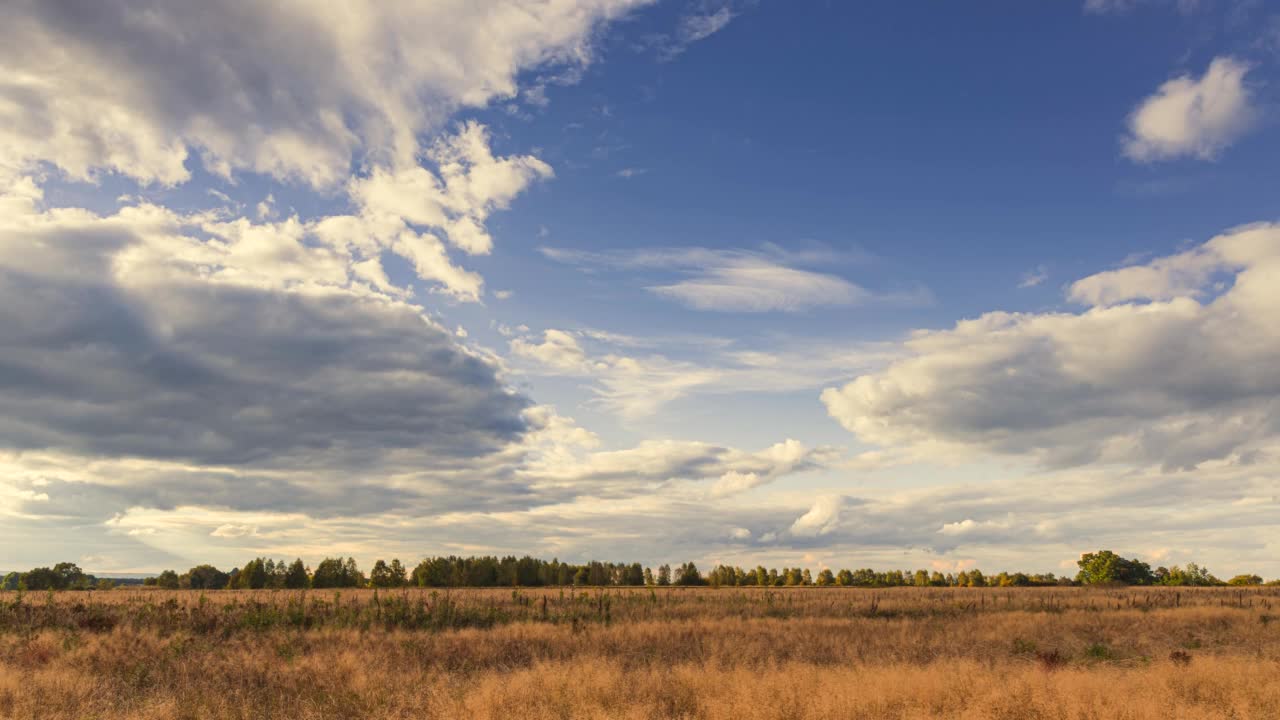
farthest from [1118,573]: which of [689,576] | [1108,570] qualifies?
[689,576]

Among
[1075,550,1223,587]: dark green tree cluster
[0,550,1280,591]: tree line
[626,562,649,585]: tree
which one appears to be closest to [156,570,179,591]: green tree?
[0,550,1280,591]: tree line

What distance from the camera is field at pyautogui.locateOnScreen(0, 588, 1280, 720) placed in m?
15.2

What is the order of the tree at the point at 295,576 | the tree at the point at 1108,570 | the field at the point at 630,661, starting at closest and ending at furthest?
the field at the point at 630,661 < the tree at the point at 295,576 < the tree at the point at 1108,570

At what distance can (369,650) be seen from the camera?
86.0 ft

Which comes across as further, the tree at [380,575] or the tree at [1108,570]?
the tree at [1108,570]

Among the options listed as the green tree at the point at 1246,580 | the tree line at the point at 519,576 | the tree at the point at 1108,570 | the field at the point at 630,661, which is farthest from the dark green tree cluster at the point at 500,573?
the green tree at the point at 1246,580

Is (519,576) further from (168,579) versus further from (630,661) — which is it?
(630,661)

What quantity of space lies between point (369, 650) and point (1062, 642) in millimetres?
29217

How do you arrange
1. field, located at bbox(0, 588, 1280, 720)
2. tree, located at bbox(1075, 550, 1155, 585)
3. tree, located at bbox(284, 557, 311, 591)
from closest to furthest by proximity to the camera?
1. field, located at bbox(0, 588, 1280, 720)
2. tree, located at bbox(284, 557, 311, 591)
3. tree, located at bbox(1075, 550, 1155, 585)

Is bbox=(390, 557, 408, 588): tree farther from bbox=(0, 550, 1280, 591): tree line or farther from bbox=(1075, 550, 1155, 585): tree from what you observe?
bbox=(1075, 550, 1155, 585): tree

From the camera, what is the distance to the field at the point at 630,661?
15242 mm

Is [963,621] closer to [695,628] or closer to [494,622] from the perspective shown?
[695,628]

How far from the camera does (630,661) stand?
81.0ft

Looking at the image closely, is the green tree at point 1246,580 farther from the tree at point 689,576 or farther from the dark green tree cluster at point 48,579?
the dark green tree cluster at point 48,579
